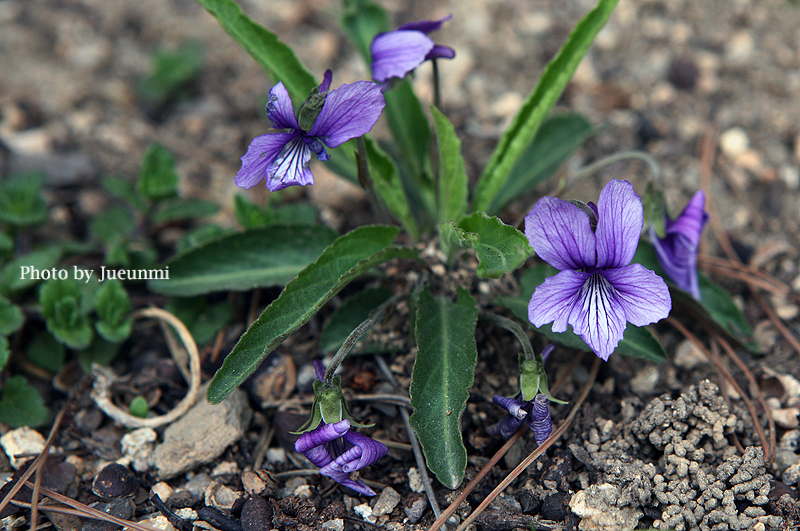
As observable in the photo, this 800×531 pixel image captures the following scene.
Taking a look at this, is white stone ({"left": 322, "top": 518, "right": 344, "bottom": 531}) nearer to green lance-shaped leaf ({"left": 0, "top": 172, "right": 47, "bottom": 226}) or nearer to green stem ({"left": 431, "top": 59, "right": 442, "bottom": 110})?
green stem ({"left": 431, "top": 59, "right": 442, "bottom": 110})

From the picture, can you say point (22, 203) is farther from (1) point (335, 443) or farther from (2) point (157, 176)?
(1) point (335, 443)

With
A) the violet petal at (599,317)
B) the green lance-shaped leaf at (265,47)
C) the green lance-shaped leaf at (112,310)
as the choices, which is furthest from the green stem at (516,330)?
the green lance-shaped leaf at (112,310)

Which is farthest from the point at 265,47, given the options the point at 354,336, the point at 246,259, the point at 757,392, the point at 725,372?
the point at 757,392

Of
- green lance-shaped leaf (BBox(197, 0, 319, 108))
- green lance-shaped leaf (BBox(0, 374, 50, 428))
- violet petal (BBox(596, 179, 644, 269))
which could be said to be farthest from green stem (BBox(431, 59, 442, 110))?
green lance-shaped leaf (BBox(0, 374, 50, 428))

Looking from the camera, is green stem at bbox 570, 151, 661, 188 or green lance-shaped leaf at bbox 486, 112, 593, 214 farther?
green lance-shaped leaf at bbox 486, 112, 593, 214

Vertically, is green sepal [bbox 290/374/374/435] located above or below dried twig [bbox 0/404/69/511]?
above

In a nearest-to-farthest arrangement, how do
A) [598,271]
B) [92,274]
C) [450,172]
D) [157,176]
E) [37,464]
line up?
[598,271], [37,464], [450,172], [92,274], [157,176]

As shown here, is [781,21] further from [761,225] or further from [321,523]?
[321,523]
